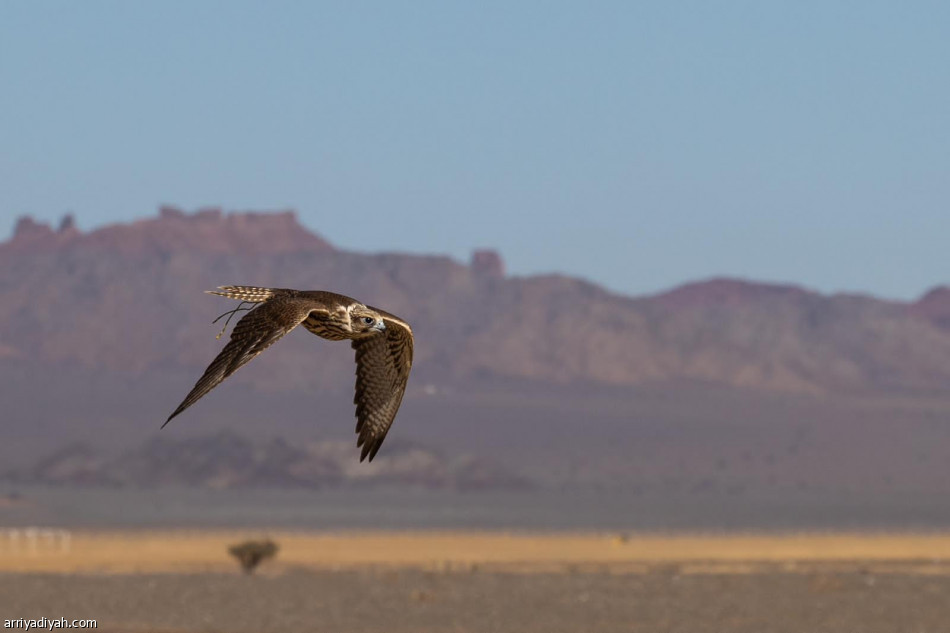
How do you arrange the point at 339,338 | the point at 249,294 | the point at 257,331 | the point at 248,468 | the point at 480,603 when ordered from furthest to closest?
the point at 248,468 → the point at 480,603 → the point at 249,294 → the point at 339,338 → the point at 257,331

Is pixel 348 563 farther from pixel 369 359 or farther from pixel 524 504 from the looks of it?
pixel 524 504

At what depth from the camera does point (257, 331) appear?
45.2 ft

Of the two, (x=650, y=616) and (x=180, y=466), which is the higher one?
(x=180, y=466)

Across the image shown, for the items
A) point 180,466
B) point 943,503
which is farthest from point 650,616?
point 180,466

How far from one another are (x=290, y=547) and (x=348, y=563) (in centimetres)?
1682

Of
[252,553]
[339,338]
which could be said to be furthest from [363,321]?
[252,553]

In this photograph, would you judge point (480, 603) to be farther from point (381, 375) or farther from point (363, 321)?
point (363, 321)

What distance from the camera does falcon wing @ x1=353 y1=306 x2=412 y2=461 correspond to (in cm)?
1617

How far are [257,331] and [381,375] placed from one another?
119 inches

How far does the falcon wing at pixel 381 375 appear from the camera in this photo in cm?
1617

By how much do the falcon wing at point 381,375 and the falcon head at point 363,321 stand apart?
1.20 m

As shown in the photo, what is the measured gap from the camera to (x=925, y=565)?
65.7 m

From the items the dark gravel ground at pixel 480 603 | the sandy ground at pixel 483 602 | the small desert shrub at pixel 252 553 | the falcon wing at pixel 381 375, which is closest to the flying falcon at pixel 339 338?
the falcon wing at pixel 381 375

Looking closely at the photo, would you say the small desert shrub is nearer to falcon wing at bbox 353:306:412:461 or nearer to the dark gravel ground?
the dark gravel ground
